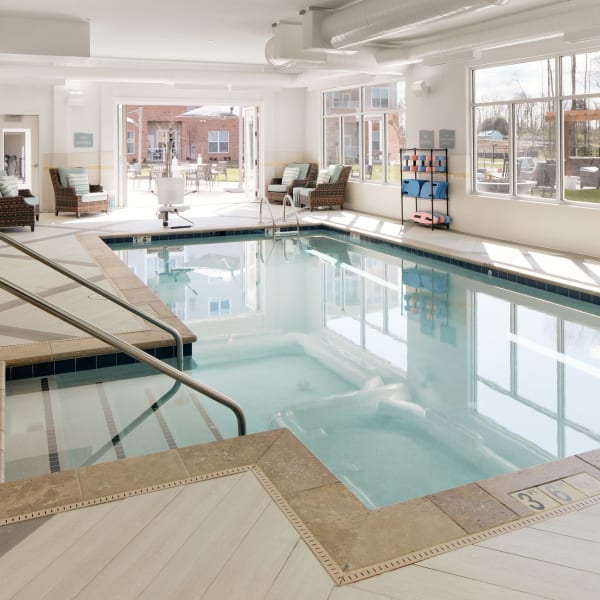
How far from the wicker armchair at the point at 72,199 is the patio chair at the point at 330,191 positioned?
3.90m

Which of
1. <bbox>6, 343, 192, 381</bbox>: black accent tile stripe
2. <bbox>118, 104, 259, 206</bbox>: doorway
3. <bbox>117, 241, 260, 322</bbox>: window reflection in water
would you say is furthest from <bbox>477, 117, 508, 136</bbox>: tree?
<bbox>118, 104, 259, 206</bbox>: doorway

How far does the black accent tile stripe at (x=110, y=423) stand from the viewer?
3.62 meters

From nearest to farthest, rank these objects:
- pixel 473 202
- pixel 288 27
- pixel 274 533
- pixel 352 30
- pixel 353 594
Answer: pixel 353 594 → pixel 274 533 → pixel 352 30 → pixel 288 27 → pixel 473 202

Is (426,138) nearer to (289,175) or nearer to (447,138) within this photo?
(447,138)

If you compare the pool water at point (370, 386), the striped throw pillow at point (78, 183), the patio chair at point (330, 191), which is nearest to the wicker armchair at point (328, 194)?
the patio chair at point (330, 191)

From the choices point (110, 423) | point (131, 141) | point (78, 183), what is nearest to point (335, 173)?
point (78, 183)

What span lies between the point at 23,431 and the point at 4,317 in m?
1.95

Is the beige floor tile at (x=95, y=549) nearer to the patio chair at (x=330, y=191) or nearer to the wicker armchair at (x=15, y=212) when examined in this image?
the wicker armchair at (x=15, y=212)

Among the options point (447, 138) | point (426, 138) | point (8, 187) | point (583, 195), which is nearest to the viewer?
point (583, 195)

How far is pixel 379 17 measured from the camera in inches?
274

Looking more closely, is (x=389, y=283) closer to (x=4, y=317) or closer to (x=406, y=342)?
(x=406, y=342)

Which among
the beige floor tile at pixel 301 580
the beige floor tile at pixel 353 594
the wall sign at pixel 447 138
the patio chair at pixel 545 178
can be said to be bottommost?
the beige floor tile at pixel 353 594

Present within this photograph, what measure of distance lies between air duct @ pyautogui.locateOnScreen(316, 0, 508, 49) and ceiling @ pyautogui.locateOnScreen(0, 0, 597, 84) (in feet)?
0.03

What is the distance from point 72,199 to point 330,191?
188 inches
